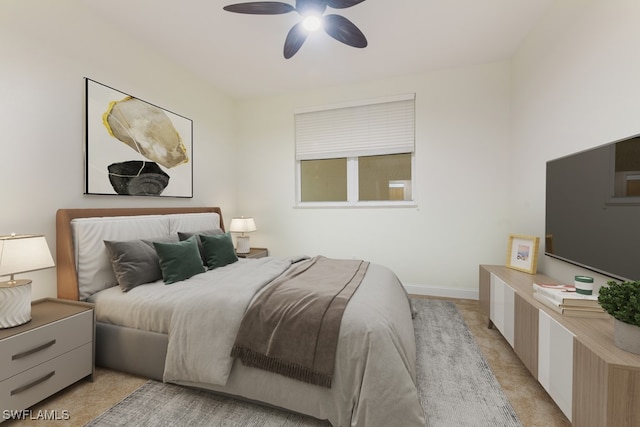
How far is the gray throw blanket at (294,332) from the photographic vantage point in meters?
1.42

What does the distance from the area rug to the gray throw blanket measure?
0.28 metres

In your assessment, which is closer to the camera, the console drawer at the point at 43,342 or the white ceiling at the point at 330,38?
the console drawer at the point at 43,342

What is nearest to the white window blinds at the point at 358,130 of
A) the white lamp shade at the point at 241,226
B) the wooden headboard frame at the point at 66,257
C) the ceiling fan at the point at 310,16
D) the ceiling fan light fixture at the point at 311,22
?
the white lamp shade at the point at 241,226

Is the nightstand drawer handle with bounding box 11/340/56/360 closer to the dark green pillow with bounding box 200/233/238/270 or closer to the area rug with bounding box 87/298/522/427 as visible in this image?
the area rug with bounding box 87/298/522/427

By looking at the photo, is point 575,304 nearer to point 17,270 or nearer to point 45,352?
point 45,352


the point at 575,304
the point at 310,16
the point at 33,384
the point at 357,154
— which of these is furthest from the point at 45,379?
Answer: the point at 357,154

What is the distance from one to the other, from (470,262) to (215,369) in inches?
123

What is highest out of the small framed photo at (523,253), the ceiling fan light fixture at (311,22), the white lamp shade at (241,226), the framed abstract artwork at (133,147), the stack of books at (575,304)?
the ceiling fan light fixture at (311,22)

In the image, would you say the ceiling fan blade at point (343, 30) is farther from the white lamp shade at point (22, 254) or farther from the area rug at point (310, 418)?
the area rug at point (310, 418)

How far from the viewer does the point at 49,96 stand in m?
2.08

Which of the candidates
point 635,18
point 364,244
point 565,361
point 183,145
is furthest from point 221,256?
point 635,18

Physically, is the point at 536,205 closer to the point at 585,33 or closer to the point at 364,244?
the point at 585,33

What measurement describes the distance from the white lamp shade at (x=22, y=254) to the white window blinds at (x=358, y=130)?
9.76 ft

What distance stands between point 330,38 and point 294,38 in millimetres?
659
